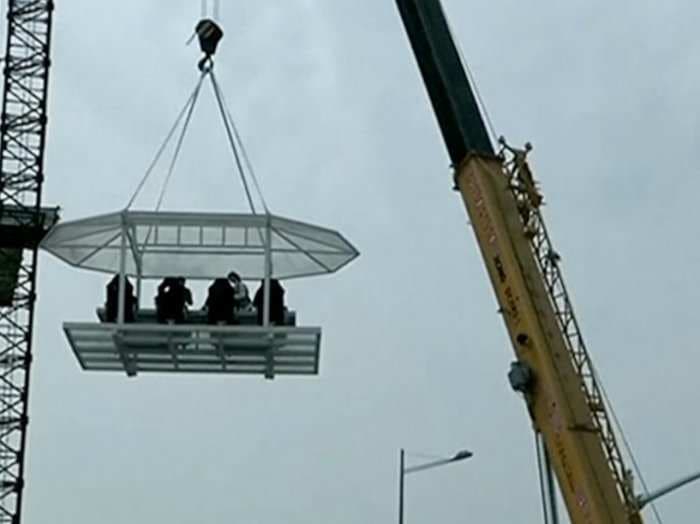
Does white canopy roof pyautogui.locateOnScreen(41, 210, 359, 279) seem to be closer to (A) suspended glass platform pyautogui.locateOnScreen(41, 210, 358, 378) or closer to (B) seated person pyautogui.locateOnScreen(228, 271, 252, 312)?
(A) suspended glass platform pyautogui.locateOnScreen(41, 210, 358, 378)

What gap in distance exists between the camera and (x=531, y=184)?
924 inches

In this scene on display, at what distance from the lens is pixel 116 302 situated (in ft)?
72.0

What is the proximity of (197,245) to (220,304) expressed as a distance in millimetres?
1633

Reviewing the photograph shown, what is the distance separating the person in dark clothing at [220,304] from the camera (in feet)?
71.5

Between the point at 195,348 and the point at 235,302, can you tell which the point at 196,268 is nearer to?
the point at 235,302

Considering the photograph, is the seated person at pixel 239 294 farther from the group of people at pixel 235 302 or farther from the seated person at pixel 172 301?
the seated person at pixel 172 301

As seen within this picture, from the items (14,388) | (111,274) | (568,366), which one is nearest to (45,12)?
(14,388)

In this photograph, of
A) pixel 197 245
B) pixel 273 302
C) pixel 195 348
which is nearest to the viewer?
pixel 195 348

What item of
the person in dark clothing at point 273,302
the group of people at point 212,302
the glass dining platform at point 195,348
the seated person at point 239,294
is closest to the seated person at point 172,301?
the group of people at point 212,302

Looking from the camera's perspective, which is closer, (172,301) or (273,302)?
(172,301)

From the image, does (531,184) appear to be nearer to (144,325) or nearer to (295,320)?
(295,320)

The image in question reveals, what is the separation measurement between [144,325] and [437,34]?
728cm

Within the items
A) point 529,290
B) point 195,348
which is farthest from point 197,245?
point 529,290

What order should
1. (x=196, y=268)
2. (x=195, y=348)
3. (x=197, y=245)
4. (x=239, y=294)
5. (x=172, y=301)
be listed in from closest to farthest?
(x=195, y=348) → (x=172, y=301) → (x=239, y=294) → (x=197, y=245) → (x=196, y=268)
